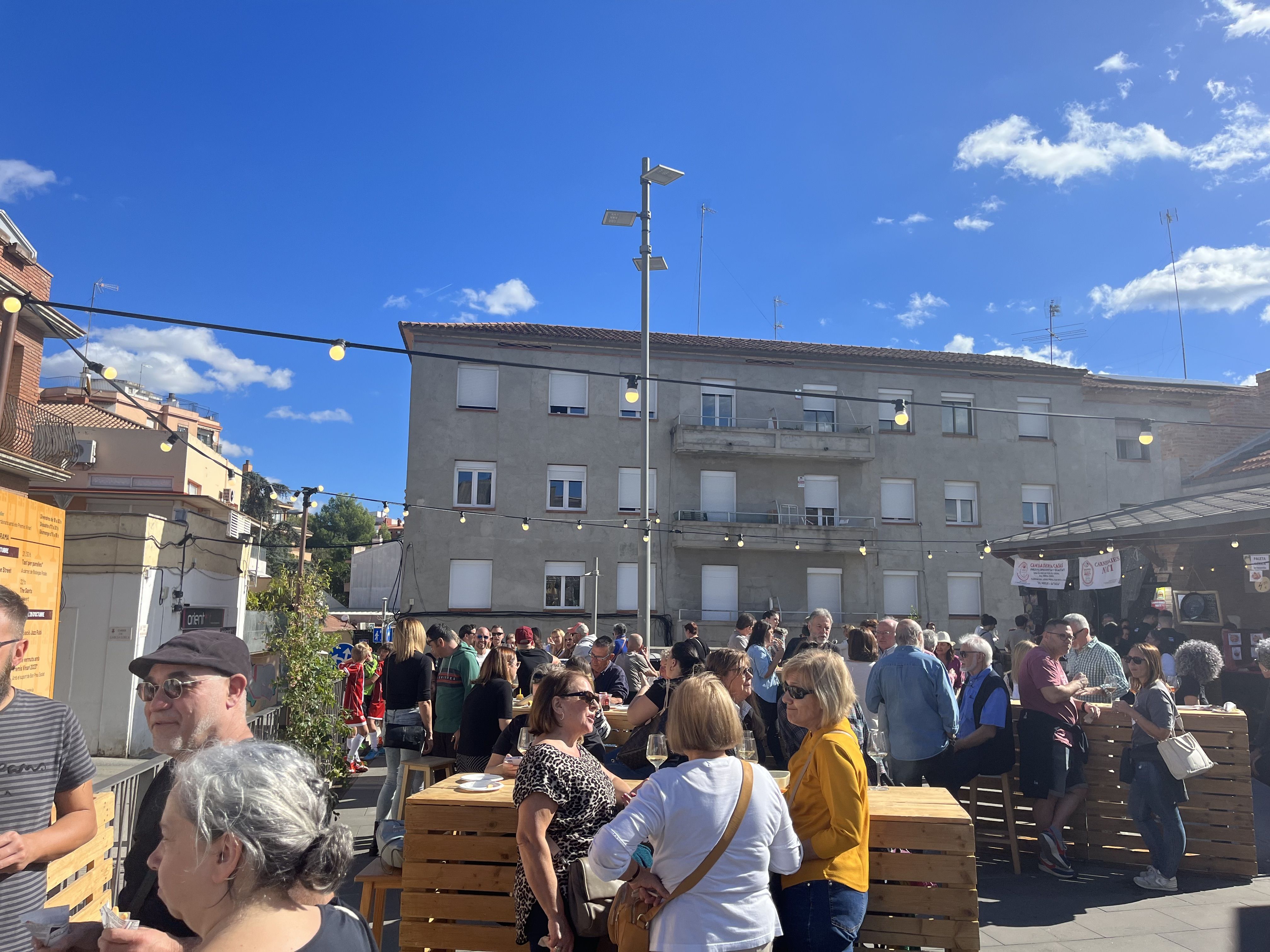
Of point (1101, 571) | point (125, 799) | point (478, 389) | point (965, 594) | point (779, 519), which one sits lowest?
point (125, 799)

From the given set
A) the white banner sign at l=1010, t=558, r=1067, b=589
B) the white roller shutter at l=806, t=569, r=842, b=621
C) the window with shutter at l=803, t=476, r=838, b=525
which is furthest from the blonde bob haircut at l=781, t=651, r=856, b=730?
the window with shutter at l=803, t=476, r=838, b=525

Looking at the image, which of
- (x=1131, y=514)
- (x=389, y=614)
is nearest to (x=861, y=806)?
(x=1131, y=514)

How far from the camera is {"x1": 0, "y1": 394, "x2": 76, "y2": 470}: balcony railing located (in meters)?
19.5

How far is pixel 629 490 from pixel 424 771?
70.3 ft

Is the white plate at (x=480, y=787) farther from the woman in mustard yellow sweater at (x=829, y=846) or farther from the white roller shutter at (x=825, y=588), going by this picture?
the white roller shutter at (x=825, y=588)

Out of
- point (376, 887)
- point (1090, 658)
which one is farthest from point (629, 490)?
point (376, 887)

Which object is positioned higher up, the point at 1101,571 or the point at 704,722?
the point at 1101,571

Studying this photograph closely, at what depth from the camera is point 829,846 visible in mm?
3053

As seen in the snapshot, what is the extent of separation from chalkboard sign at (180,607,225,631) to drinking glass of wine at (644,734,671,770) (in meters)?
15.2

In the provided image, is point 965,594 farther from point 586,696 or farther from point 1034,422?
point 586,696

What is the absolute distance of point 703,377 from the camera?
2912 centimetres

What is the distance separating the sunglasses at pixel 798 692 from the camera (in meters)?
3.35

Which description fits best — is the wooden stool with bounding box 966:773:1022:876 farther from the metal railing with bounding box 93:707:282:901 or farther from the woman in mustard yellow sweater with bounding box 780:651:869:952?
the metal railing with bounding box 93:707:282:901

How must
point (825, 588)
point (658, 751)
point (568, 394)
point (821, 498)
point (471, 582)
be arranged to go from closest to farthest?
point (658, 751) < point (471, 582) < point (568, 394) < point (825, 588) < point (821, 498)
